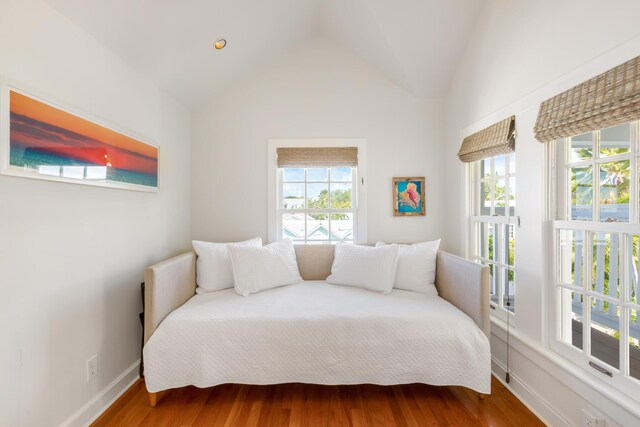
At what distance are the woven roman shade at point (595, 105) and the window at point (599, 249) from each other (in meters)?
0.15

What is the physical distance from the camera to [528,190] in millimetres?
1846

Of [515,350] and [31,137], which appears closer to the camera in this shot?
[31,137]

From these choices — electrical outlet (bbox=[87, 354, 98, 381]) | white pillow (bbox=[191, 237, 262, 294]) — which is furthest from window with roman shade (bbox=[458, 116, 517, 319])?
electrical outlet (bbox=[87, 354, 98, 381])

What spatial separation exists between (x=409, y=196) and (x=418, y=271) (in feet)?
2.92

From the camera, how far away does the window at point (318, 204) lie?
9.98ft

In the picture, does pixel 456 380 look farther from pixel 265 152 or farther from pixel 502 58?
pixel 265 152

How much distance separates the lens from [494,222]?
2.25 meters

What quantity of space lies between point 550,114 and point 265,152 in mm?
2297

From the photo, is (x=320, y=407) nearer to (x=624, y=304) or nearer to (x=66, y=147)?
(x=624, y=304)

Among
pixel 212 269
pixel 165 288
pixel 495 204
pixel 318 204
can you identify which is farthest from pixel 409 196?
pixel 165 288

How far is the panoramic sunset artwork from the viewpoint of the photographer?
1.28 m

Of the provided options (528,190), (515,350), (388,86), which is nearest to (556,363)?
(515,350)

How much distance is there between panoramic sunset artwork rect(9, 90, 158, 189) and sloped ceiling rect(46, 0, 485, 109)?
1.82ft

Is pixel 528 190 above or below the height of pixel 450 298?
above
